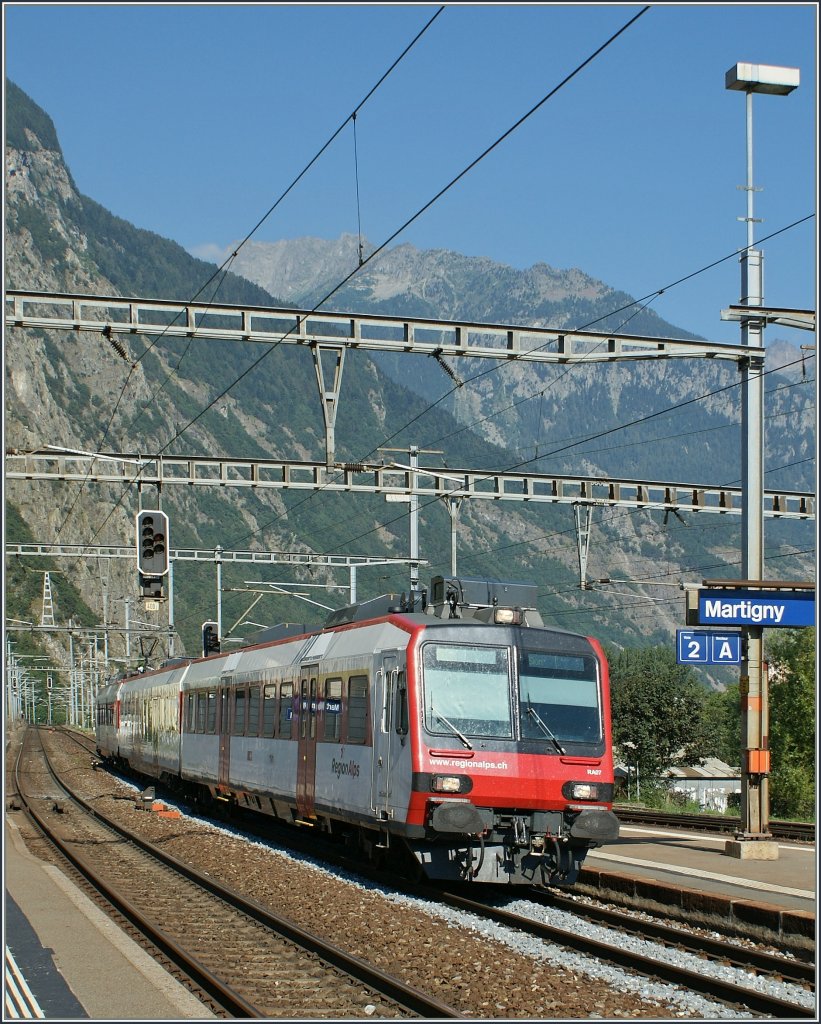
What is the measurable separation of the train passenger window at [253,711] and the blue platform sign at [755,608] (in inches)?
360

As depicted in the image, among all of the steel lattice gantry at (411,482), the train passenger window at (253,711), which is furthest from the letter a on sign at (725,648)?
the steel lattice gantry at (411,482)

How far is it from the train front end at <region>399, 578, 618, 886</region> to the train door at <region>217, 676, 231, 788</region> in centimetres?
1177

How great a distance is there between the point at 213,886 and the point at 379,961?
536 cm

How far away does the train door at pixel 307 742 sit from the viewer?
2012cm

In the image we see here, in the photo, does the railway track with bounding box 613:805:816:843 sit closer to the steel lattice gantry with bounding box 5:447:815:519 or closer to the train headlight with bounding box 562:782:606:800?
the steel lattice gantry with bounding box 5:447:815:519

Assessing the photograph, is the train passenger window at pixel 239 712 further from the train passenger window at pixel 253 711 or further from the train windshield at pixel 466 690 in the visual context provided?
the train windshield at pixel 466 690

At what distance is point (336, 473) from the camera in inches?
1100

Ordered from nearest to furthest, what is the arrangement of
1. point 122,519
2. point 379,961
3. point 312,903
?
1. point 379,961
2. point 312,903
3. point 122,519

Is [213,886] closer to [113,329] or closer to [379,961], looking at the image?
[379,961]

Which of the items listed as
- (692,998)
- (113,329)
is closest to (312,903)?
(692,998)

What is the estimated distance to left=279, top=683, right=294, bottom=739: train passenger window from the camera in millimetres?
21688

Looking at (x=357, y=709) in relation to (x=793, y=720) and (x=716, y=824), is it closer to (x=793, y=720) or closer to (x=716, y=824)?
(x=716, y=824)

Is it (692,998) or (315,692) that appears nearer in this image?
(692,998)

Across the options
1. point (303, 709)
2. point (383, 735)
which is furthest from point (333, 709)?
point (383, 735)
